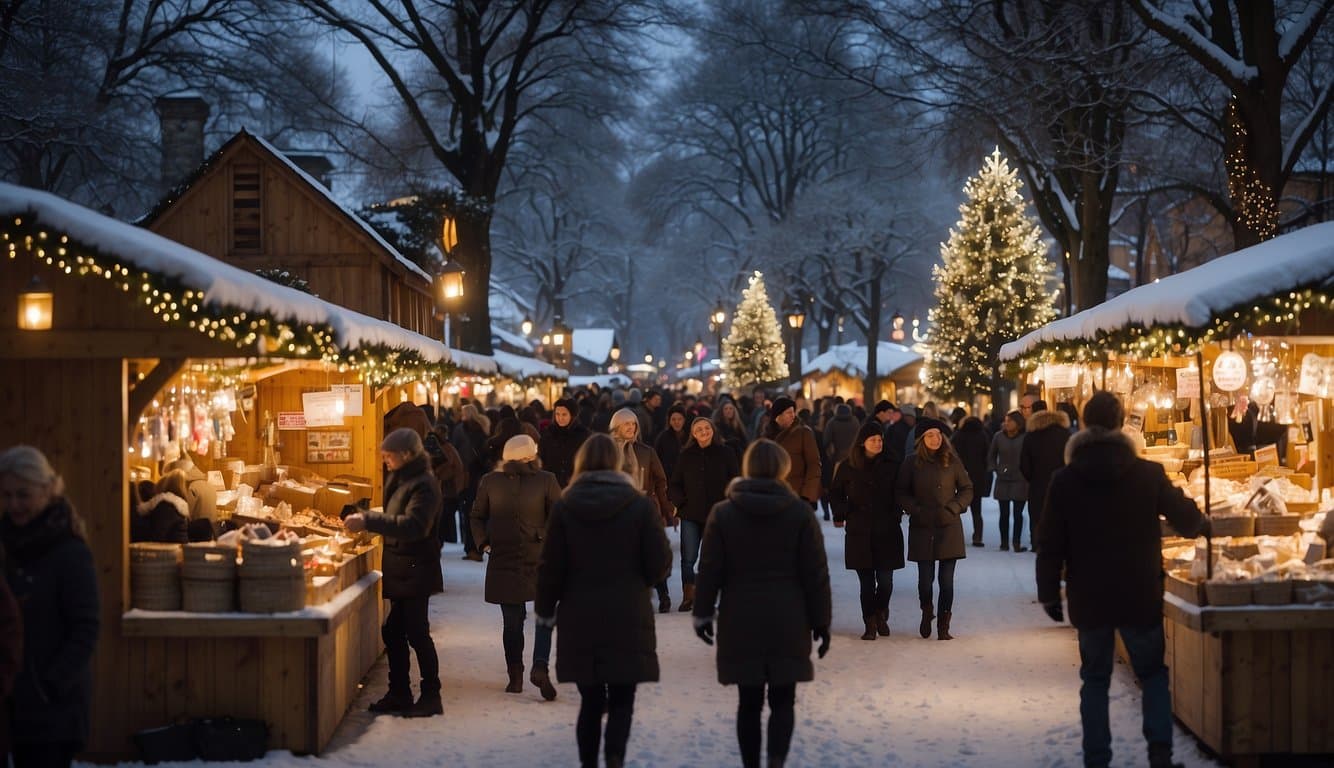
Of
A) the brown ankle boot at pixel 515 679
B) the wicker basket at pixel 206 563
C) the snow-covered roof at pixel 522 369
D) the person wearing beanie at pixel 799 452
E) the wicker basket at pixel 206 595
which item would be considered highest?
the snow-covered roof at pixel 522 369

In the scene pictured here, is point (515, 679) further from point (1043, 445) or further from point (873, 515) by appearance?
point (1043, 445)

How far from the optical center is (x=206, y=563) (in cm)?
833

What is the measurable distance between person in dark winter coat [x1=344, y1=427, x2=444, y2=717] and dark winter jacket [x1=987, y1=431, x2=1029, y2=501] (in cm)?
1031

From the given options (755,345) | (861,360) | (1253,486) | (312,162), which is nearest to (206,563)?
(1253,486)

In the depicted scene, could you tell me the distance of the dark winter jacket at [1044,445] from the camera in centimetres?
1412

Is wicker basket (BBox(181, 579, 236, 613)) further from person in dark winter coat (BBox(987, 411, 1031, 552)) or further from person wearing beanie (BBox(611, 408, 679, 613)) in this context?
person in dark winter coat (BBox(987, 411, 1031, 552))

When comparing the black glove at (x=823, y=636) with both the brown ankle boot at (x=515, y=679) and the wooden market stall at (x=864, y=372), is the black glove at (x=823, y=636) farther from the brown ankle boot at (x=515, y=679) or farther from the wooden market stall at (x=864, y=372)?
the wooden market stall at (x=864, y=372)

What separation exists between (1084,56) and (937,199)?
1878 inches

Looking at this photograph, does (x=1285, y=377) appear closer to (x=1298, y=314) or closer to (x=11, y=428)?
(x=1298, y=314)

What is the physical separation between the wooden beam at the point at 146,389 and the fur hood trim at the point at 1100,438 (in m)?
4.77

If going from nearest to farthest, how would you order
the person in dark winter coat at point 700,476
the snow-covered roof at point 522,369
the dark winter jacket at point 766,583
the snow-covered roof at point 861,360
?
the dark winter jacket at point 766,583 → the person in dark winter coat at point 700,476 → the snow-covered roof at point 522,369 → the snow-covered roof at point 861,360

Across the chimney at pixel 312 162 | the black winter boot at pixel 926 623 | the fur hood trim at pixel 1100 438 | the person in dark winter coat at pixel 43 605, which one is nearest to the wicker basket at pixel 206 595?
the person in dark winter coat at pixel 43 605

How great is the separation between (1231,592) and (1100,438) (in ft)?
4.36

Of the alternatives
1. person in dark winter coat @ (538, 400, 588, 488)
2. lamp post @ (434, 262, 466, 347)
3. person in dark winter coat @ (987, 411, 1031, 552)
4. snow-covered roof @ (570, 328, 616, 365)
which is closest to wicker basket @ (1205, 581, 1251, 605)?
person in dark winter coat @ (538, 400, 588, 488)
